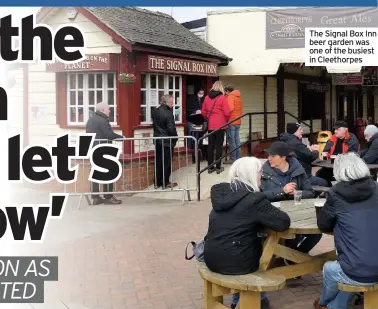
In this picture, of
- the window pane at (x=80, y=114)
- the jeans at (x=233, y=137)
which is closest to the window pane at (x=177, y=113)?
the jeans at (x=233, y=137)

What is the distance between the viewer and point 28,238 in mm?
4172

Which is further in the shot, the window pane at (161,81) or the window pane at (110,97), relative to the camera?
the window pane at (161,81)

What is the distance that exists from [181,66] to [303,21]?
2.66 meters

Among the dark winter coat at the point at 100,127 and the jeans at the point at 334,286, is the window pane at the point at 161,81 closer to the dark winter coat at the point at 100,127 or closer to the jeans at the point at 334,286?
the dark winter coat at the point at 100,127

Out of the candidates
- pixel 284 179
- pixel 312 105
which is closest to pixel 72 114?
pixel 284 179

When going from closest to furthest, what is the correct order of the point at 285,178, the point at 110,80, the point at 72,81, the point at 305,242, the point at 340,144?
the point at 305,242 → the point at 285,178 → the point at 340,144 → the point at 110,80 → the point at 72,81

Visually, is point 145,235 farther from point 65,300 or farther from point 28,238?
point 28,238

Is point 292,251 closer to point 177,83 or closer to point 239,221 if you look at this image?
point 239,221

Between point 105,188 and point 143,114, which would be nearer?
point 105,188

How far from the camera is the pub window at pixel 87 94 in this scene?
34.1 feet

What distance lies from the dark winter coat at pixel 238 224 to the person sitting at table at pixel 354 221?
0.37 metres

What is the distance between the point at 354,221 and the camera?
13.1 ft

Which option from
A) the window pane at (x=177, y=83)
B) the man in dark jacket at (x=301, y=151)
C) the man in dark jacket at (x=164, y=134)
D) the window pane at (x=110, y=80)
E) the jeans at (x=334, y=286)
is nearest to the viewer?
the jeans at (x=334, y=286)

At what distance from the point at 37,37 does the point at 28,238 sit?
1.44 m
